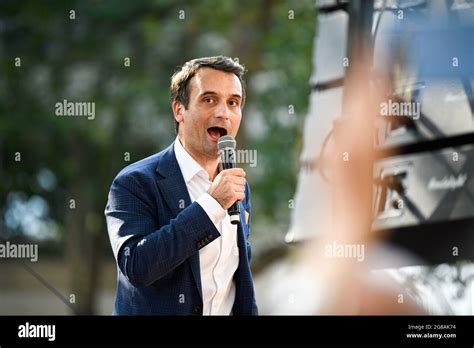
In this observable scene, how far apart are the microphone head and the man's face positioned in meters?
0.07

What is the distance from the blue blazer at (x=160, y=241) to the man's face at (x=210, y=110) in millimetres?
101

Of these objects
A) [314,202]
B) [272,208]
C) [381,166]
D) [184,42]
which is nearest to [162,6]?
[184,42]

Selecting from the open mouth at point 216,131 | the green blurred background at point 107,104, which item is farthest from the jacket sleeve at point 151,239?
the green blurred background at point 107,104

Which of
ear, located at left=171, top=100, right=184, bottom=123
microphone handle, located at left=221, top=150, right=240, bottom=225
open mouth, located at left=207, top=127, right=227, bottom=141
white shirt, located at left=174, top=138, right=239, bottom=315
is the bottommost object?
white shirt, located at left=174, top=138, right=239, bottom=315

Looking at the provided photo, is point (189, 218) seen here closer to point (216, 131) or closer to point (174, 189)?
point (174, 189)

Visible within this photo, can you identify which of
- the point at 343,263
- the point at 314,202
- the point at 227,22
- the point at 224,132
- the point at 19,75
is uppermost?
the point at 227,22

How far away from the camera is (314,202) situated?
191 inches

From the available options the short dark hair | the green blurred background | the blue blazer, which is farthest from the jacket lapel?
the green blurred background

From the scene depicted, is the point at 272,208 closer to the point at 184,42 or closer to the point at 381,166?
the point at 184,42

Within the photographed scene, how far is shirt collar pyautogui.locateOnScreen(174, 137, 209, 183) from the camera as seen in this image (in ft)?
9.14

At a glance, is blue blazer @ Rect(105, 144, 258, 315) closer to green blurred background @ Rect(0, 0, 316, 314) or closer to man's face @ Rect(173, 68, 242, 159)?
man's face @ Rect(173, 68, 242, 159)

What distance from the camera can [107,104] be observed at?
650 centimetres

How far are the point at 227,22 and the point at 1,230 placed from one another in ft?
11.0

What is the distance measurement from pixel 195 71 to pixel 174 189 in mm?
419
